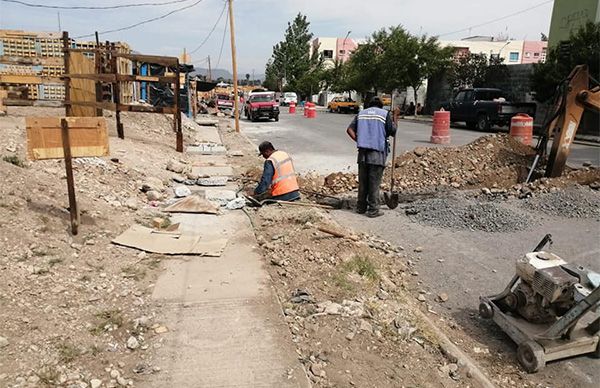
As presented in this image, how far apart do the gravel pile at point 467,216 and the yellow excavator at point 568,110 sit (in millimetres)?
2237

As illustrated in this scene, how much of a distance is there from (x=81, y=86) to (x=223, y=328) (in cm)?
1122

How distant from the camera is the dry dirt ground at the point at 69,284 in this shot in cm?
316

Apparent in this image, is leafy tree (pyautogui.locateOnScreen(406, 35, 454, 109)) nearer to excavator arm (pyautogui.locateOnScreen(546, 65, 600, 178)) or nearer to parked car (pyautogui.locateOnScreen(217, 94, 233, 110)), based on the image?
parked car (pyautogui.locateOnScreen(217, 94, 233, 110))

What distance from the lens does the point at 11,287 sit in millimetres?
3941

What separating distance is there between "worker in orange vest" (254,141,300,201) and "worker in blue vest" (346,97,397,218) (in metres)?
1.15

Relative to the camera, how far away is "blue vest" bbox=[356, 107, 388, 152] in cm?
734

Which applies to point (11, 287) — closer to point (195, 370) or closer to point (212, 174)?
point (195, 370)

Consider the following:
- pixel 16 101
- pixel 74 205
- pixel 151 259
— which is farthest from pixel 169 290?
pixel 16 101

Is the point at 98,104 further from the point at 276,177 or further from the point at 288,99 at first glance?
the point at 288,99

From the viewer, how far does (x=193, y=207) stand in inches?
278

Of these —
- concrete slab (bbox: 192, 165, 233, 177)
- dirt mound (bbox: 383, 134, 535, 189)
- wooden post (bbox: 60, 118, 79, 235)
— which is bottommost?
concrete slab (bbox: 192, 165, 233, 177)

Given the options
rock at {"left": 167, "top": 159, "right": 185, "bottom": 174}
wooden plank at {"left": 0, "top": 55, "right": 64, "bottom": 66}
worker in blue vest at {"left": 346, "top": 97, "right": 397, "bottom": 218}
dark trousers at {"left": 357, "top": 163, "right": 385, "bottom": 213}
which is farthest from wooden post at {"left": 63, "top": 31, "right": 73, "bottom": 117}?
dark trousers at {"left": 357, "top": 163, "right": 385, "bottom": 213}

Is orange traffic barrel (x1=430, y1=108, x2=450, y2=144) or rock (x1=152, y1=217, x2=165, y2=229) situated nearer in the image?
rock (x1=152, y1=217, x2=165, y2=229)

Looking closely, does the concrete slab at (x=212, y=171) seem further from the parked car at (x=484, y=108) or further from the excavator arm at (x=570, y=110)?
the parked car at (x=484, y=108)
